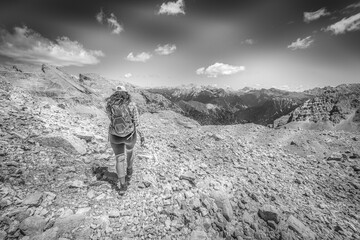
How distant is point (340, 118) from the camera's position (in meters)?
123

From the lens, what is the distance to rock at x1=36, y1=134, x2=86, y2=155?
7.36 meters

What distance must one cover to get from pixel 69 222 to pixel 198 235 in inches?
128

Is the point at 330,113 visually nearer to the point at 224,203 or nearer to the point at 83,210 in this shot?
the point at 224,203

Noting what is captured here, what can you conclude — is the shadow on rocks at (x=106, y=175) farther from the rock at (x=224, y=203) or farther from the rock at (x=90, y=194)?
the rock at (x=224, y=203)

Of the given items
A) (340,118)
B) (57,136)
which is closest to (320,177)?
(57,136)

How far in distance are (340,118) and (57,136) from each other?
161 m

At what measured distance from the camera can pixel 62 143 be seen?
7.51 meters

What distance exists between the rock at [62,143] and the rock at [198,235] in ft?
17.7

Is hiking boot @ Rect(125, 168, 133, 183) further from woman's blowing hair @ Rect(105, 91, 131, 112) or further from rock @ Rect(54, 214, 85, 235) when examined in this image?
woman's blowing hair @ Rect(105, 91, 131, 112)

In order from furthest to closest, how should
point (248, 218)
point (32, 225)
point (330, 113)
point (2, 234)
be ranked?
1. point (330, 113)
2. point (248, 218)
3. point (32, 225)
4. point (2, 234)

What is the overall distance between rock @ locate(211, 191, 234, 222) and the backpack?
354 centimetres

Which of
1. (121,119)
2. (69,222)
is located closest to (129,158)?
(121,119)

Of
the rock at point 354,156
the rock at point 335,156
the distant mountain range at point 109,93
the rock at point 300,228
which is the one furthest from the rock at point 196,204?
the distant mountain range at point 109,93

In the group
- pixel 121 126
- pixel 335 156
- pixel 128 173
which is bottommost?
pixel 335 156
